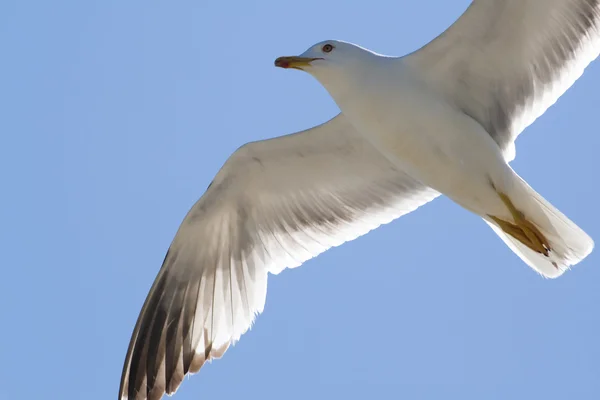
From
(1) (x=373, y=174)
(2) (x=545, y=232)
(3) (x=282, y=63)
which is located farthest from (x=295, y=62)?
(2) (x=545, y=232)

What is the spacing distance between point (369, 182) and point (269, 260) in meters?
1.02

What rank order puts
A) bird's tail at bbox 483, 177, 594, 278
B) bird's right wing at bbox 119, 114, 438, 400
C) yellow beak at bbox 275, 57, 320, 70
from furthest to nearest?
bird's right wing at bbox 119, 114, 438, 400 → yellow beak at bbox 275, 57, 320, 70 → bird's tail at bbox 483, 177, 594, 278

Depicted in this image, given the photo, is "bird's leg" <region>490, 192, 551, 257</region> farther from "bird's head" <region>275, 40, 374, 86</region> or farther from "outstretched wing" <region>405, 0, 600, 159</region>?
"bird's head" <region>275, 40, 374, 86</region>

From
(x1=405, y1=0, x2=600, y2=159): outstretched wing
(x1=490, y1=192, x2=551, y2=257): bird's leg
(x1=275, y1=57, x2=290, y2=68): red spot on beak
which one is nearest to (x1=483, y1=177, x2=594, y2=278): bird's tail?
(x1=490, y1=192, x2=551, y2=257): bird's leg

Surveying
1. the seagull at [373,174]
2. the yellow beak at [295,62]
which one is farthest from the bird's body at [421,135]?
the yellow beak at [295,62]

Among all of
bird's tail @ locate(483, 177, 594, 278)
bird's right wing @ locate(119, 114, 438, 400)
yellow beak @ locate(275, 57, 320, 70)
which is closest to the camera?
bird's tail @ locate(483, 177, 594, 278)

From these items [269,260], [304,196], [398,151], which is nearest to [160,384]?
[269,260]

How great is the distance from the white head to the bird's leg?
1321 millimetres

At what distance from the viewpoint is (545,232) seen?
7.65m

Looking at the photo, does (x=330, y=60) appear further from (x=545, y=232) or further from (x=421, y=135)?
(x=545, y=232)

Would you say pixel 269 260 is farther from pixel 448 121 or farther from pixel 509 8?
pixel 509 8

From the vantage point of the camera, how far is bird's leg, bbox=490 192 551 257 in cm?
762

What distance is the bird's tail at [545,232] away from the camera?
298 inches

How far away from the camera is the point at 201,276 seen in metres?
9.04
